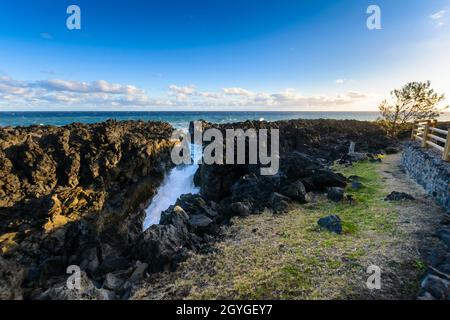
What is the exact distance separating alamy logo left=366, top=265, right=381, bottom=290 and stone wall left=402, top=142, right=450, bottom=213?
20.9 ft

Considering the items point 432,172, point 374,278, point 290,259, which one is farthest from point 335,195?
point 374,278

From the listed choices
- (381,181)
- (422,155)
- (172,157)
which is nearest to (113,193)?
(172,157)

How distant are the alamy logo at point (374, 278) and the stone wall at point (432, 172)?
20.9 ft

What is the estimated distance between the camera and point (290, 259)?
8219mm

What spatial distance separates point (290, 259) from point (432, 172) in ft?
33.2

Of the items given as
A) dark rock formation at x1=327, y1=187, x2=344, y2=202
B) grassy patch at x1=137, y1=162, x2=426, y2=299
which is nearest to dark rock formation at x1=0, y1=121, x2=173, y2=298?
grassy patch at x1=137, y1=162, x2=426, y2=299

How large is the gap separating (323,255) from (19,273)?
1077cm

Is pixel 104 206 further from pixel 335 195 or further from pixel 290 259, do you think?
pixel 335 195

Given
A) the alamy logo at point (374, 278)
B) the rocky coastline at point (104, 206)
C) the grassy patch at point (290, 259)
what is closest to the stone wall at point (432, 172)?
the grassy patch at point (290, 259)

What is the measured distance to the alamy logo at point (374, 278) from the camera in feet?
22.0

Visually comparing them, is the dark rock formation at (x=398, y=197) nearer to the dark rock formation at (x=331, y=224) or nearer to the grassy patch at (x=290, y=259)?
the grassy patch at (x=290, y=259)

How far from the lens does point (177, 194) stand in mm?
23156

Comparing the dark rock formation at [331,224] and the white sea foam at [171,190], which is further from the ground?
the dark rock formation at [331,224]

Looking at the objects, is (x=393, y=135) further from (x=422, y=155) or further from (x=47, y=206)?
(x=47, y=206)
